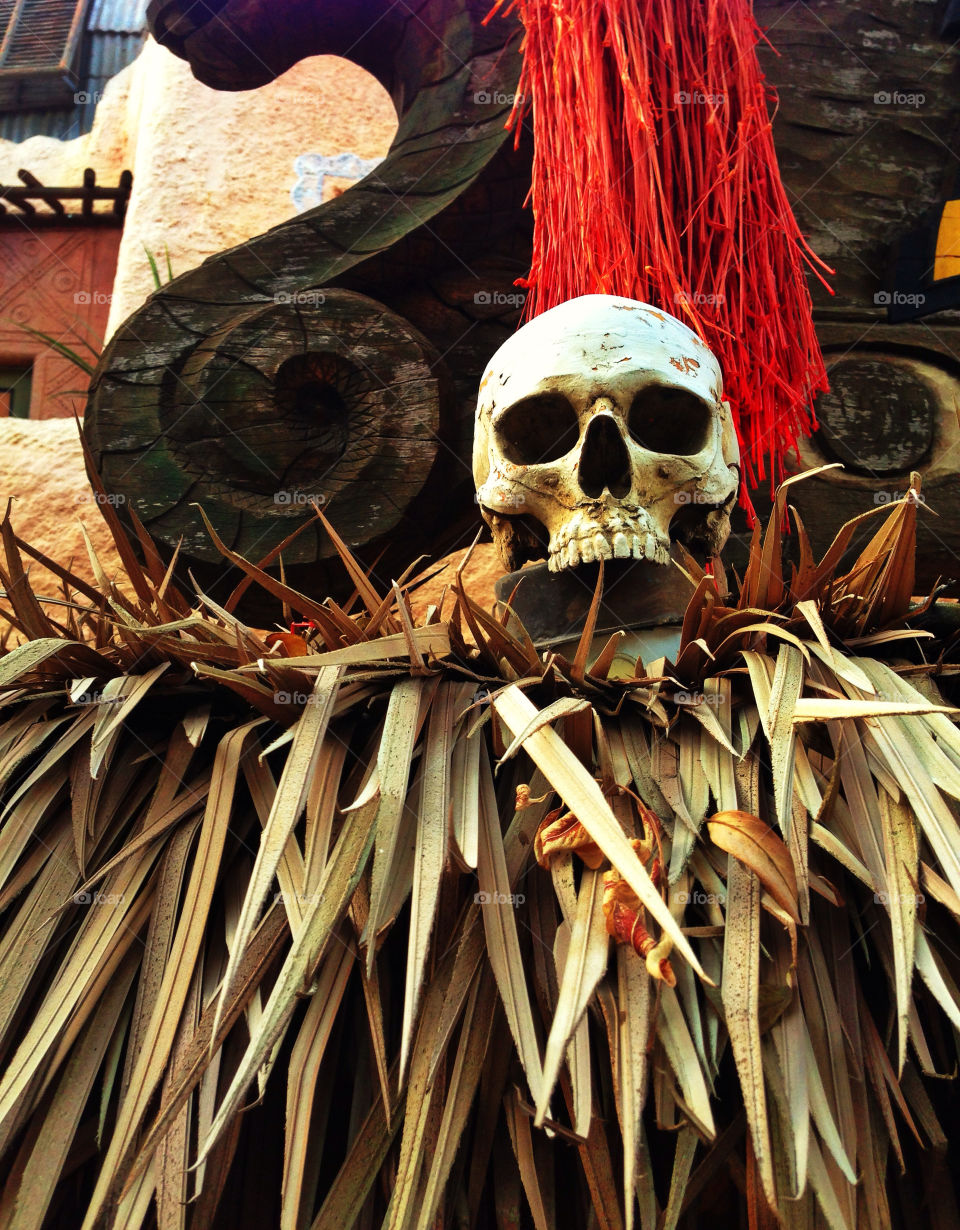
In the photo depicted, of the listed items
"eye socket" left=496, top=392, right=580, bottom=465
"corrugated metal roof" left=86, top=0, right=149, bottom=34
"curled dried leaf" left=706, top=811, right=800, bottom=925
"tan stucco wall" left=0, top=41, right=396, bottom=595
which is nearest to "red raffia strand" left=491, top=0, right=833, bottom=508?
"eye socket" left=496, top=392, right=580, bottom=465

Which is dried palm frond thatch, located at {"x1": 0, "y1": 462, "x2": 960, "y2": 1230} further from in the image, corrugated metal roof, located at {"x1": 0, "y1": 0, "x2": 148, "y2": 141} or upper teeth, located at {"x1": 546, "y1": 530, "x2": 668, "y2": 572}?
corrugated metal roof, located at {"x1": 0, "y1": 0, "x2": 148, "y2": 141}

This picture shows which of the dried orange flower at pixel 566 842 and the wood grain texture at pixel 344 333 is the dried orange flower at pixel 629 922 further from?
the wood grain texture at pixel 344 333

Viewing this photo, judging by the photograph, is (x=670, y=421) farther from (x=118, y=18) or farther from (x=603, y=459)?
(x=118, y=18)

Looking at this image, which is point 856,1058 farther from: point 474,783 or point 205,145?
point 205,145

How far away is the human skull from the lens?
1.41m

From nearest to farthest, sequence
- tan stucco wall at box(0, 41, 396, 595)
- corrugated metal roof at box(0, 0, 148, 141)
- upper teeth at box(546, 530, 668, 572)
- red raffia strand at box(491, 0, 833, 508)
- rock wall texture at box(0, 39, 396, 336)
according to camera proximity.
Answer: upper teeth at box(546, 530, 668, 572), red raffia strand at box(491, 0, 833, 508), tan stucco wall at box(0, 41, 396, 595), rock wall texture at box(0, 39, 396, 336), corrugated metal roof at box(0, 0, 148, 141)

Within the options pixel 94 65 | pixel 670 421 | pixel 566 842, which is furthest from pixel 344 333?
pixel 94 65

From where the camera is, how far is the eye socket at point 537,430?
4.86 ft

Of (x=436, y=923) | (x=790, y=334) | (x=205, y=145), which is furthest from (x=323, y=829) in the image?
(x=205, y=145)

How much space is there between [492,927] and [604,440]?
2.16 ft

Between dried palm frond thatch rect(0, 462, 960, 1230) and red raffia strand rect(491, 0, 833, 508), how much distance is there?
63 cm

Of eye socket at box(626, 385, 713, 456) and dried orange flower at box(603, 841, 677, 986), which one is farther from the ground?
eye socket at box(626, 385, 713, 456)

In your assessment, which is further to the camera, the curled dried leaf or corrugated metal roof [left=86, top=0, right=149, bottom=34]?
corrugated metal roof [left=86, top=0, right=149, bottom=34]

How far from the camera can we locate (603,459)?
1.43m
